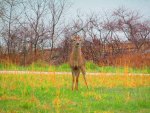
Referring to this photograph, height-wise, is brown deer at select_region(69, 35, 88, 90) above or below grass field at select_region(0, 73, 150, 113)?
above

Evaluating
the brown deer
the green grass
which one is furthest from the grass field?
the green grass

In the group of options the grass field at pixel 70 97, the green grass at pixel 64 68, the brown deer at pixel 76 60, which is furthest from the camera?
the green grass at pixel 64 68

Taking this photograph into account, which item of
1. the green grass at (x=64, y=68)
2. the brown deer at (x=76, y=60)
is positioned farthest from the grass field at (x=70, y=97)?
the green grass at (x=64, y=68)

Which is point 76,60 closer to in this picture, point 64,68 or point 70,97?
point 70,97

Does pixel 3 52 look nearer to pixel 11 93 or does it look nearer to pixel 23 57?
pixel 23 57

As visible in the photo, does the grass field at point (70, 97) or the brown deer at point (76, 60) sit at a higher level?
the brown deer at point (76, 60)

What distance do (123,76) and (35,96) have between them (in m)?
6.55

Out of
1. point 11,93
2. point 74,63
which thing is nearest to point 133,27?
point 74,63

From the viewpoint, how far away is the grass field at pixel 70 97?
28.4 ft

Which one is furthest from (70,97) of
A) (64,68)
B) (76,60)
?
→ (64,68)

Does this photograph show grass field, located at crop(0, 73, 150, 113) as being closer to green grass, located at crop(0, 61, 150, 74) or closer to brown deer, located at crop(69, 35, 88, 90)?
brown deer, located at crop(69, 35, 88, 90)

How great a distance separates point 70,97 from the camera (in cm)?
Answer: 1045

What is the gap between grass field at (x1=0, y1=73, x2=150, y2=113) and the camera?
28.4ft

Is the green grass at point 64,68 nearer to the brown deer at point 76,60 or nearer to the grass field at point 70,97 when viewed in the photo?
the grass field at point 70,97
